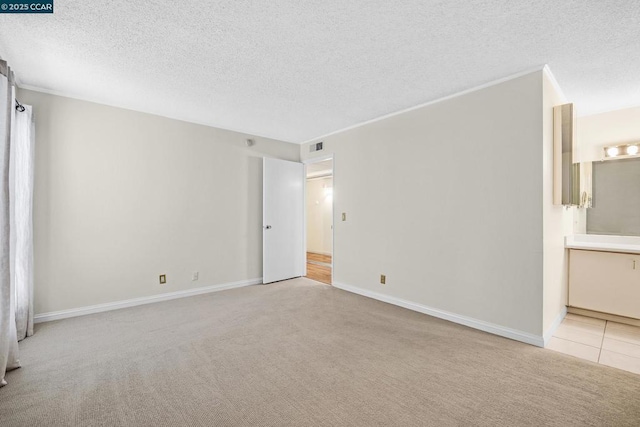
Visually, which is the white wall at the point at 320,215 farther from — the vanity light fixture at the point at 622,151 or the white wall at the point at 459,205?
the vanity light fixture at the point at 622,151

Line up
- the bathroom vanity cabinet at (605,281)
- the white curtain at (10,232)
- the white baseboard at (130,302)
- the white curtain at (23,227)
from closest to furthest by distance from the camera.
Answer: the white curtain at (10,232) → the white curtain at (23,227) → the bathroom vanity cabinet at (605,281) → the white baseboard at (130,302)

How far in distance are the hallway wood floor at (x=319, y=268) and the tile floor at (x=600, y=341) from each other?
3118 mm

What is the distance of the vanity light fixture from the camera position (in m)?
3.30

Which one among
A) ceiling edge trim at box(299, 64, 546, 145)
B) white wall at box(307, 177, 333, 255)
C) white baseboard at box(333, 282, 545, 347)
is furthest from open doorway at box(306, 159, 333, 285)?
white baseboard at box(333, 282, 545, 347)

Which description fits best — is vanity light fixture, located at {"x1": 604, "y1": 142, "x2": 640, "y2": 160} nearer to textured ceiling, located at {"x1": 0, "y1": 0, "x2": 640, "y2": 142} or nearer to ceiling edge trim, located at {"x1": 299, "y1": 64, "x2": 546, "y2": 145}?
textured ceiling, located at {"x1": 0, "y1": 0, "x2": 640, "y2": 142}

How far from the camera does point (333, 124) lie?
4.29 meters

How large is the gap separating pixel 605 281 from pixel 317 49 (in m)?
3.95

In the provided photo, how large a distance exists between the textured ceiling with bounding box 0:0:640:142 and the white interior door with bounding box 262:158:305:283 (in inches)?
65.1

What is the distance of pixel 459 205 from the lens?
3119 millimetres

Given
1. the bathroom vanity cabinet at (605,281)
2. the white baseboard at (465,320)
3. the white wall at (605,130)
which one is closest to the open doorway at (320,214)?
the white baseboard at (465,320)

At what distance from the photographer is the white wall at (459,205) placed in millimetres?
2641

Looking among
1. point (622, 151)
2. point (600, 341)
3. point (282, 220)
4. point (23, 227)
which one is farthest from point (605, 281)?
point (23, 227)

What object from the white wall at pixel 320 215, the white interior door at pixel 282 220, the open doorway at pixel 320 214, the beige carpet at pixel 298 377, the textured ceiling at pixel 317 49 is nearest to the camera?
the beige carpet at pixel 298 377

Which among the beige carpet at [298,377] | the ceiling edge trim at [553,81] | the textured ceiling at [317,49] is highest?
the textured ceiling at [317,49]
